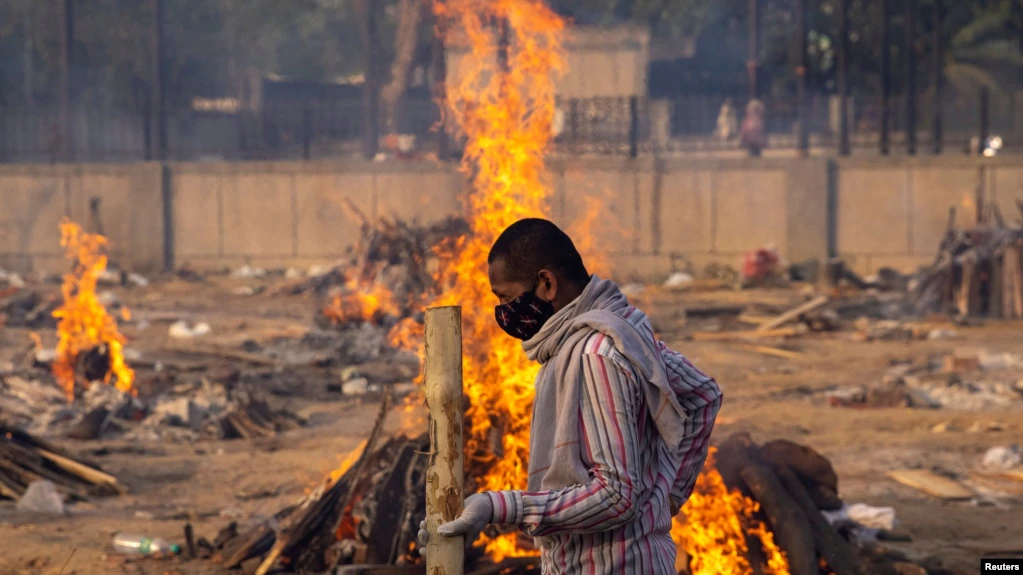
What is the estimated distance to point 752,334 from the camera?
1534cm

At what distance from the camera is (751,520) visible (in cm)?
573

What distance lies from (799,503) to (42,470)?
17.1 feet

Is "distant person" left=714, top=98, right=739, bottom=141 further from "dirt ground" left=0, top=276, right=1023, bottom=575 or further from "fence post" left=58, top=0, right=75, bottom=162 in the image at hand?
"fence post" left=58, top=0, right=75, bottom=162

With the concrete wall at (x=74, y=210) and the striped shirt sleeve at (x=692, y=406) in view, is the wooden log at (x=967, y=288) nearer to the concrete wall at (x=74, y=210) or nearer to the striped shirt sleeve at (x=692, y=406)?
the striped shirt sleeve at (x=692, y=406)

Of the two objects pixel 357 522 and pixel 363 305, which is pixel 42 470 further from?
pixel 363 305

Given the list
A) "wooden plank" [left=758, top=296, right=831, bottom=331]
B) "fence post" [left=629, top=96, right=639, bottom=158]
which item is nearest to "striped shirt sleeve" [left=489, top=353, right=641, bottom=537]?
"wooden plank" [left=758, top=296, right=831, bottom=331]

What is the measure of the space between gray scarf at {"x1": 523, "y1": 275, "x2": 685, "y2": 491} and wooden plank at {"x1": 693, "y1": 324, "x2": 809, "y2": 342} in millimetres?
12561

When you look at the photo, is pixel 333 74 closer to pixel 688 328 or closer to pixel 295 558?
pixel 688 328

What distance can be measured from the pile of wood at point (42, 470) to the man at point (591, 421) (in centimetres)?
607

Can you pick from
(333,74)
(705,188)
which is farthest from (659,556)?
(333,74)

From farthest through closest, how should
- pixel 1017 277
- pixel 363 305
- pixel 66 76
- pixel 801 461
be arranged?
pixel 66 76
pixel 1017 277
pixel 363 305
pixel 801 461

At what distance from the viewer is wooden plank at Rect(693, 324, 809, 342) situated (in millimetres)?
15172

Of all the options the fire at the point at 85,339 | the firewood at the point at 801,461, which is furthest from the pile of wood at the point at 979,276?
the fire at the point at 85,339

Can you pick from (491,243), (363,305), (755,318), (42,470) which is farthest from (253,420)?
(755,318)
